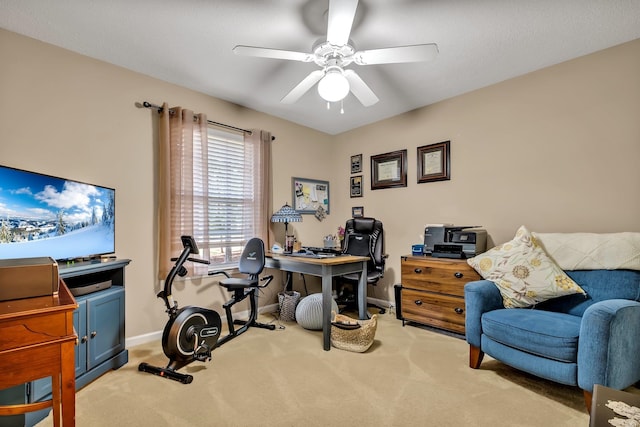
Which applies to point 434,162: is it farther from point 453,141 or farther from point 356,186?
point 356,186

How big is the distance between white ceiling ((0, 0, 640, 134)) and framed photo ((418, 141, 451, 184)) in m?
0.74

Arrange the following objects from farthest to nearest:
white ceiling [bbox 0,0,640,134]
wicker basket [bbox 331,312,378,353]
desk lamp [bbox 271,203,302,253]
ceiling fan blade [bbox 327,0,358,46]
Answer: desk lamp [bbox 271,203,302,253], wicker basket [bbox 331,312,378,353], white ceiling [bbox 0,0,640,134], ceiling fan blade [bbox 327,0,358,46]

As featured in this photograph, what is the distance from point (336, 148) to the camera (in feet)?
15.6

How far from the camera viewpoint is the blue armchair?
1.64 metres

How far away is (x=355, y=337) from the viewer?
258cm

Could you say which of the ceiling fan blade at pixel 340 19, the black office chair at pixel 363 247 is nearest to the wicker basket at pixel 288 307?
the black office chair at pixel 363 247

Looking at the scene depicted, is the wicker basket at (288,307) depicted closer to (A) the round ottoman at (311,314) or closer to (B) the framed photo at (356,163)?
(A) the round ottoman at (311,314)

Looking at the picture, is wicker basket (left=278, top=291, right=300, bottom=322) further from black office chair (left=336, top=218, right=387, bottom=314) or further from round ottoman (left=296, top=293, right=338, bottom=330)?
black office chair (left=336, top=218, right=387, bottom=314)

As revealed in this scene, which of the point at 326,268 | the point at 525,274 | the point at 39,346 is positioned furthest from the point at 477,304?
the point at 39,346

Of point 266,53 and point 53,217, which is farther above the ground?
point 266,53

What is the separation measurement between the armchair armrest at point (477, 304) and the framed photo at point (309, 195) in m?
2.46

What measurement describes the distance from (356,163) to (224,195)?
1.96 m

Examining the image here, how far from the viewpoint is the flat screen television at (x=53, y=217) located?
1768mm

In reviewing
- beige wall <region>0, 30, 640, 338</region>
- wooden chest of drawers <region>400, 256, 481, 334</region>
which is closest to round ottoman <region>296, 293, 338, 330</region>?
wooden chest of drawers <region>400, 256, 481, 334</region>
